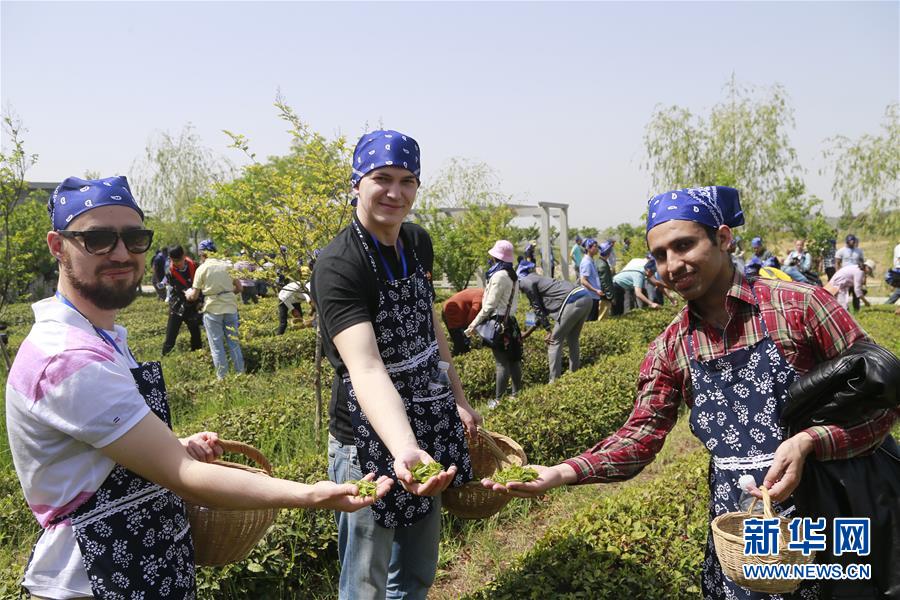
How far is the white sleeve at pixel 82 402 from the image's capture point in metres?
1.62

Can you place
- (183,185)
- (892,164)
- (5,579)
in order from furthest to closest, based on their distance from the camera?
(183,185) < (892,164) < (5,579)

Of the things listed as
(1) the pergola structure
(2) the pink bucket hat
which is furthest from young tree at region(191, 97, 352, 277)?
(1) the pergola structure

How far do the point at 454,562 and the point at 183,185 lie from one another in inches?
1162

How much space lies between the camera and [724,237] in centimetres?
221

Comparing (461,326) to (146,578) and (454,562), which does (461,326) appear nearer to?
(454,562)

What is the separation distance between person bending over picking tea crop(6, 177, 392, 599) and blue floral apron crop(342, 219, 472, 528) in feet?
1.53

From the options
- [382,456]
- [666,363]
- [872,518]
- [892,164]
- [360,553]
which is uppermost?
[892,164]

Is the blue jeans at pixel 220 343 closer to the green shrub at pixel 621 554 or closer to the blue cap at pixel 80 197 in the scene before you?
the green shrub at pixel 621 554

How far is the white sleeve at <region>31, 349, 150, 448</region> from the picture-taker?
5.30ft

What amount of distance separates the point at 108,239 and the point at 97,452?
1.91 feet

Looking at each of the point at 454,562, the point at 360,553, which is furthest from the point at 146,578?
the point at 454,562

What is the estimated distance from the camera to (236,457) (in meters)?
4.91

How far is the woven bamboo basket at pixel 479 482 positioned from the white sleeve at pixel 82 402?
1.35 metres

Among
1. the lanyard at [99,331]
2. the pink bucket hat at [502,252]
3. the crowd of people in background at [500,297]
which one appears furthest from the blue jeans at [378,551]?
the pink bucket hat at [502,252]
